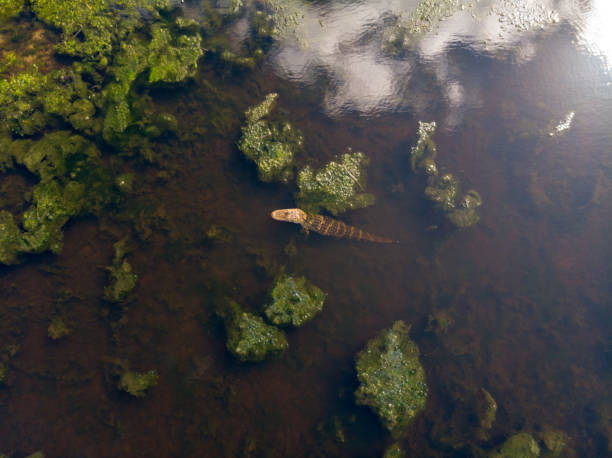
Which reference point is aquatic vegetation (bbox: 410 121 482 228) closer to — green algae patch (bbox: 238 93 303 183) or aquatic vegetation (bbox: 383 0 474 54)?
aquatic vegetation (bbox: 383 0 474 54)

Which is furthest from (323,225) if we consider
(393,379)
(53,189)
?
(53,189)

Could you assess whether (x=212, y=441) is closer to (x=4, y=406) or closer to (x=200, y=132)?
(x=4, y=406)

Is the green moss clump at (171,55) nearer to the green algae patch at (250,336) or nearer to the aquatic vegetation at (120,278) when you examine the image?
the aquatic vegetation at (120,278)

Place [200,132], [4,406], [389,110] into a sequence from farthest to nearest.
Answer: [389,110] < [200,132] < [4,406]

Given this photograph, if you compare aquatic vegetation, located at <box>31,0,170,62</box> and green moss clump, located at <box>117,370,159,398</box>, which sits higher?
aquatic vegetation, located at <box>31,0,170,62</box>

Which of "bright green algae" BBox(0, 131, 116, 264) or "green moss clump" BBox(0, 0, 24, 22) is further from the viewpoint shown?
"green moss clump" BBox(0, 0, 24, 22)

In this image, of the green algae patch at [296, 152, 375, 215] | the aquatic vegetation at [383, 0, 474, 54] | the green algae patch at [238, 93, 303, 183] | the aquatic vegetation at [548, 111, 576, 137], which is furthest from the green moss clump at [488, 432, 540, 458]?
the aquatic vegetation at [383, 0, 474, 54]

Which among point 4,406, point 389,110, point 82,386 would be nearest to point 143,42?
point 389,110

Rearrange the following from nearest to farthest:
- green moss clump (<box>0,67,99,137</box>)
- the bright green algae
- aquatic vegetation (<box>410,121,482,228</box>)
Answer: the bright green algae
green moss clump (<box>0,67,99,137</box>)
aquatic vegetation (<box>410,121,482,228</box>)
